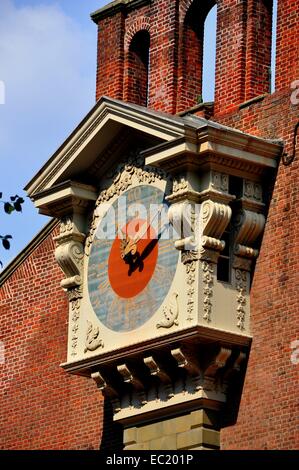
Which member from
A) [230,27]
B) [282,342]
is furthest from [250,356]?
[230,27]

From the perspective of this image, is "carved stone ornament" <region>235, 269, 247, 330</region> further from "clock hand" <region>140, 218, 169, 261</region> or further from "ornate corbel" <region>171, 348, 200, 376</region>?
"clock hand" <region>140, 218, 169, 261</region>

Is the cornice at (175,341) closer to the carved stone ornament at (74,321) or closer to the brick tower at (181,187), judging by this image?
the brick tower at (181,187)

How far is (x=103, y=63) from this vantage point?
124ft

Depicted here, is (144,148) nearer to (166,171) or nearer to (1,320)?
(166,171)

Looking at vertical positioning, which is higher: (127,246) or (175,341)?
(127,246)

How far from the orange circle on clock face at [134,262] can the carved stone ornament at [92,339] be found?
2.41ft

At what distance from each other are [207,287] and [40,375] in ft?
18.7

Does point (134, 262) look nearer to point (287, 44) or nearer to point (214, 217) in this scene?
point (214, 217)

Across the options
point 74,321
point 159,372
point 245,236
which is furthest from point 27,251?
point 245,236

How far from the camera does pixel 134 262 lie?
33750 mm

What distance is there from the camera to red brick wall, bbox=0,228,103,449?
3578 cm

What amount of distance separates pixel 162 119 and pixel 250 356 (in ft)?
12.9

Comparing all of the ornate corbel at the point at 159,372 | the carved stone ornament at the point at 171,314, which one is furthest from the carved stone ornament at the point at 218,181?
the ornate corbel at the point at 159,372

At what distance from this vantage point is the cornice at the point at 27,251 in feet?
124
